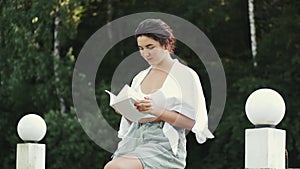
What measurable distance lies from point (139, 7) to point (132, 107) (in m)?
9.22

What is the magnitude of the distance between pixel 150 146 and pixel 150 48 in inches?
14.0

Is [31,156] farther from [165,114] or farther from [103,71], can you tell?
[103,71]

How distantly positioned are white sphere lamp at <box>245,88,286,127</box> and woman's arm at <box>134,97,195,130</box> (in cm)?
23

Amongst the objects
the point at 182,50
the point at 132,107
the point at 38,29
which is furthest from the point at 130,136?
the point at 38,29

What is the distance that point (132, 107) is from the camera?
2691 mm

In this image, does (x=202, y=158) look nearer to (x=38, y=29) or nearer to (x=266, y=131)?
(x=38, y=29)

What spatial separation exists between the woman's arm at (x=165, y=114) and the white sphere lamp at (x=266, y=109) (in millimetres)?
226

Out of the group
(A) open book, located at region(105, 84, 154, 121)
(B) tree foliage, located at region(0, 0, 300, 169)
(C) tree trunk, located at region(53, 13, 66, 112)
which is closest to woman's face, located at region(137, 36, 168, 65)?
(A) open book, located at region(105, 84, 154, 121)

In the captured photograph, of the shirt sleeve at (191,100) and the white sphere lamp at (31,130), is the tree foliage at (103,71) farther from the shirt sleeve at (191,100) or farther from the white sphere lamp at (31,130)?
the shirt sleeve at (191,100)

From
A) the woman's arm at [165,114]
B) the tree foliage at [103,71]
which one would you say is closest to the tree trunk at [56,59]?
the tree foliage at [103,71]

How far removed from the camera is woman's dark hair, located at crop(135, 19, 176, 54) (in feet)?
9.22

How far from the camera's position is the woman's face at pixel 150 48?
110 inches

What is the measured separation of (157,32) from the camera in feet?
9.23

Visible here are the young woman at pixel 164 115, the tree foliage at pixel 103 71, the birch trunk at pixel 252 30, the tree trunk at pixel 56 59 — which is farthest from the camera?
the birch trunk at pixel 252 30
